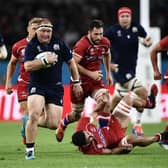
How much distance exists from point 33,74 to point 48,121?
916 mm

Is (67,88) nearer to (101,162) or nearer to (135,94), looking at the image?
(135,94)

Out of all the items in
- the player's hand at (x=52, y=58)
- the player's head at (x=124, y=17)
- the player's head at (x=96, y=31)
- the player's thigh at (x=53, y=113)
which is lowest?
the player's thigh at (x=53, y=113)

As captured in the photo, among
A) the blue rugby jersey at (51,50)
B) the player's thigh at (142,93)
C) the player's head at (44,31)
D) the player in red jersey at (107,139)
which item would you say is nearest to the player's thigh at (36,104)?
the blue rugby jersey at (51,50)

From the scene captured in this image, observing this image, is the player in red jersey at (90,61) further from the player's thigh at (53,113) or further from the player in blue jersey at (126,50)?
the player in blue jersey at (126,50)

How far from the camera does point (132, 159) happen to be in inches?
535

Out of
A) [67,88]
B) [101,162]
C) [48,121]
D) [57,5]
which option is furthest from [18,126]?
[57,5]

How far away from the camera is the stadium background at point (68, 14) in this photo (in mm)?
32844

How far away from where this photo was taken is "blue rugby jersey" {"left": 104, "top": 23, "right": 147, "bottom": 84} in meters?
19.4

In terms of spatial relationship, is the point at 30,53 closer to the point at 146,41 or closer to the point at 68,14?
the point at 146,41

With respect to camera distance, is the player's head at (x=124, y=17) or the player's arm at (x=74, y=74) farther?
the player's head at (x=124, y=17)

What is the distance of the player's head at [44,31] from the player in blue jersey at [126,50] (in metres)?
5.28

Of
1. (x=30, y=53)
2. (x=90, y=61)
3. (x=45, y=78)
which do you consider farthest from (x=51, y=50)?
(x=90, y=61)

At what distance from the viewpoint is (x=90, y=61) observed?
16.5 meters

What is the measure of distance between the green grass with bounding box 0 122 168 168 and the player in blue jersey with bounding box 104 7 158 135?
76.3 inches
